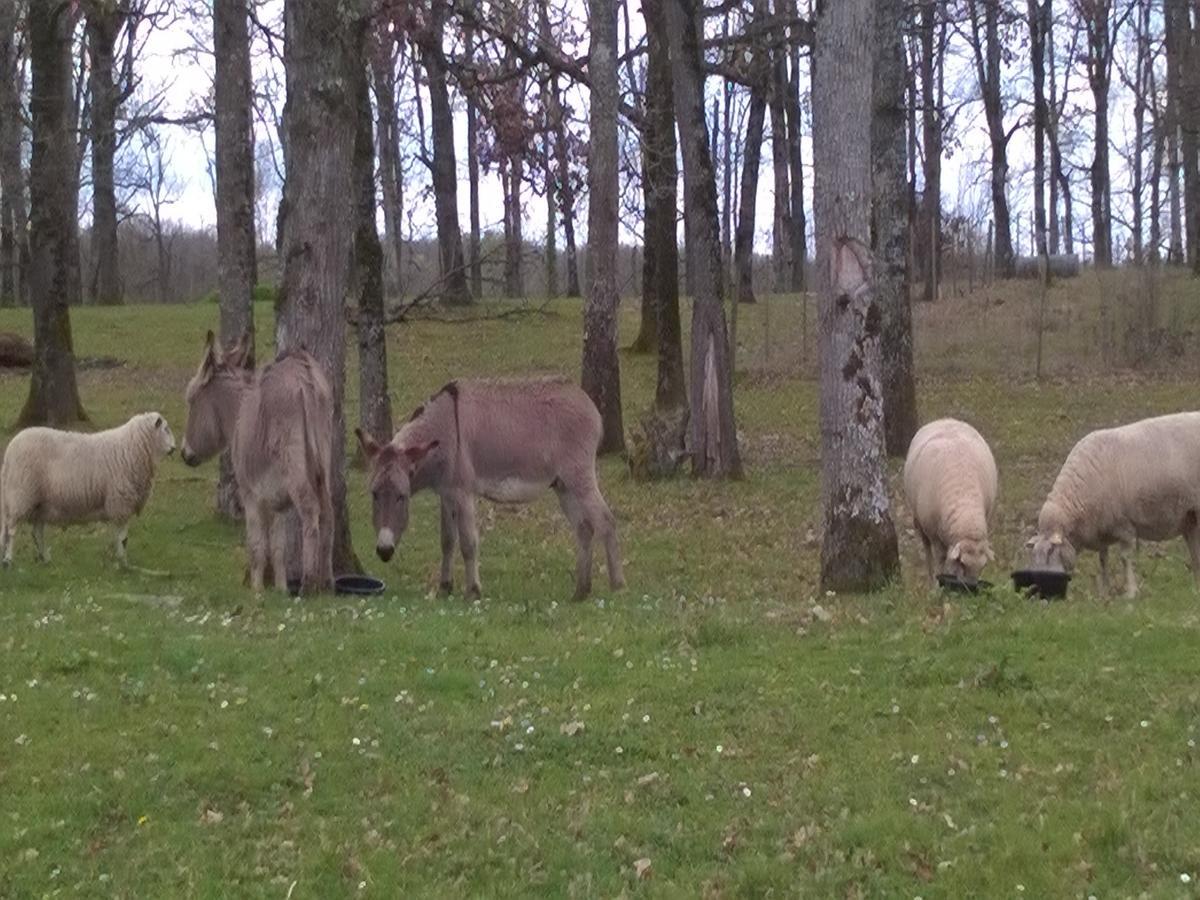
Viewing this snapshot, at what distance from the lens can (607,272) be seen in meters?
22.9

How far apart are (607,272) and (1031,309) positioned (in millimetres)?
21611

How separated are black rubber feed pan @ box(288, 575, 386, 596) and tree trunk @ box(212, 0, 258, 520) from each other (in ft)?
16.3

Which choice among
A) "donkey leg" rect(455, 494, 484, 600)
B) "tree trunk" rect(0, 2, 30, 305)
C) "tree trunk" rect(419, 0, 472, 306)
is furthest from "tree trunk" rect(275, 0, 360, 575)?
"tree trunk" rect(419, 0, 472, 306)

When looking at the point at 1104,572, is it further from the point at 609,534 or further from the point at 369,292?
the point at 369,292

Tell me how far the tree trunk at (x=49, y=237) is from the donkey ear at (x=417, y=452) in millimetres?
13713

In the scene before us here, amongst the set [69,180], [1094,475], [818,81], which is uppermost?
[69,180]

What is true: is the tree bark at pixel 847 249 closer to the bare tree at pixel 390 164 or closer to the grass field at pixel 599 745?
the grass field at pixel 599 745

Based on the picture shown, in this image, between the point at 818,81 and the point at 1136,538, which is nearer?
the point at 818,81

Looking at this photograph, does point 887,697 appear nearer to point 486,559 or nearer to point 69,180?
point 486,559

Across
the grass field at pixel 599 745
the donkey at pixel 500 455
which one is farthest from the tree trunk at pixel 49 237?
the donkey at pixel 500 455

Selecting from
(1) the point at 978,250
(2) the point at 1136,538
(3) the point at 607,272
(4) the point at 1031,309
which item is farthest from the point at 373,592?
(1) the point at 978,250

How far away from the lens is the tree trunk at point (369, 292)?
1941 cm

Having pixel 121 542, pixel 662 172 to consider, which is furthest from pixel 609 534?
pixel 662 172

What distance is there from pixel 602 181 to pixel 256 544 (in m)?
11.2
